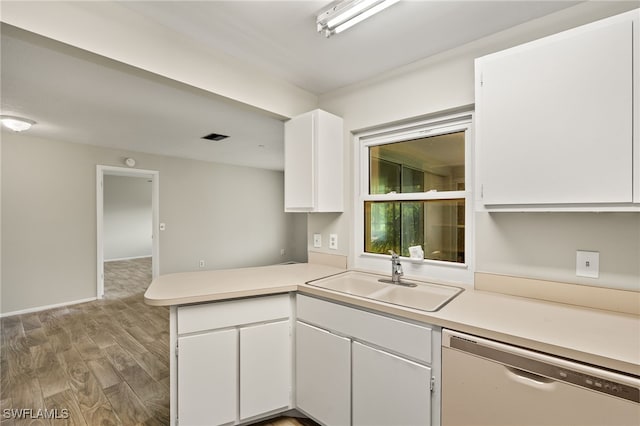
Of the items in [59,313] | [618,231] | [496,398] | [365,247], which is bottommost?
[59,313]

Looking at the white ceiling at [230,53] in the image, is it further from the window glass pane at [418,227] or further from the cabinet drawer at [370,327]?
the cabinet drawer at [370,327]

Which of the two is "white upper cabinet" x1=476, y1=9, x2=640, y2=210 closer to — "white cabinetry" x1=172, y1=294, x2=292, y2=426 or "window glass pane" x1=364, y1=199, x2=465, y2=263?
"window glass pane" x1=364, y1=199, x2=465, y2=263

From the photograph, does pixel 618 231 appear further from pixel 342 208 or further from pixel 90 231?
pixel 90 231

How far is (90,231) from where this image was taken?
4.29 meters

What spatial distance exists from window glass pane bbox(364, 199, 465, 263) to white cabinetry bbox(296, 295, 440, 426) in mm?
819

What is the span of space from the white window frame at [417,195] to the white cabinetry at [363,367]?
723 mm

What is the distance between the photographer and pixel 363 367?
1.47 m

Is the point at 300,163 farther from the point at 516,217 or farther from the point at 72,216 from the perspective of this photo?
the point at 72,216

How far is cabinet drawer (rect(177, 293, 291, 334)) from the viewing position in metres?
1.51

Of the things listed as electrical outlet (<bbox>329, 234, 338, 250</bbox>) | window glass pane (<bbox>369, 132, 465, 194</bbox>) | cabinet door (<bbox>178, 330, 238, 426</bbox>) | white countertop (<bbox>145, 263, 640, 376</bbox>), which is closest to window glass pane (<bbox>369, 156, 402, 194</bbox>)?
window glass pane (<bbox>369, 132, 465, 194</bbox>)

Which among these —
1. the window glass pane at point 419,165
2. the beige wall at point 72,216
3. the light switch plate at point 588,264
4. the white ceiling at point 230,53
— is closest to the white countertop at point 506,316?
the light switch plate at point 588,264

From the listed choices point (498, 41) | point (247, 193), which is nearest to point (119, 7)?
point (498, 41)

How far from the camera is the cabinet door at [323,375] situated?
155cm

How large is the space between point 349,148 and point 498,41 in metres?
1.19
